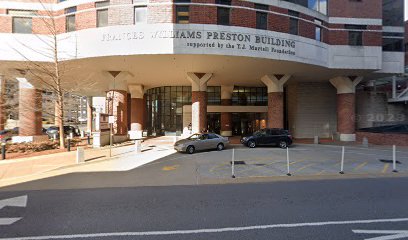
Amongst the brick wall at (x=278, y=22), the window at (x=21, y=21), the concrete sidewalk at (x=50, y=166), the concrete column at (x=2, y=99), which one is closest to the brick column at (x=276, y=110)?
the brick wall at (x=278, y=22)

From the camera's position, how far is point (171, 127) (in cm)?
2836

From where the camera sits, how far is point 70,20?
17469 mm

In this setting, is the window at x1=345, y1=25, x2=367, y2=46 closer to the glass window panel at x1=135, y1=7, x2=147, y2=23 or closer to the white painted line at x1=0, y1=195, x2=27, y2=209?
the glass window panel at x1=135, y1=7, x2=147, y2=23

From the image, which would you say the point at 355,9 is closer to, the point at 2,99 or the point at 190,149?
the point at 190,149

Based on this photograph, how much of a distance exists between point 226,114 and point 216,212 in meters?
22.9

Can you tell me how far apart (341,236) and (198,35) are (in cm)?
1449

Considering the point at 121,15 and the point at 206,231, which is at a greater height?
the point at 121,15

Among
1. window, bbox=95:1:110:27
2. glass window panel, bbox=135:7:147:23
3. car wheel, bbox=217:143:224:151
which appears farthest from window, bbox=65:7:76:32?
car wheel, bbox=217:143:224:151

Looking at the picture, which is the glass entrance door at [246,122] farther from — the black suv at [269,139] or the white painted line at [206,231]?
the white painted line at [206,231]

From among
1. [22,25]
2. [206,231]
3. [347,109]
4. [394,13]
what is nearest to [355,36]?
[394,13]

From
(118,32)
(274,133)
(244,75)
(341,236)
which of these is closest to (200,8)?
(118,32)

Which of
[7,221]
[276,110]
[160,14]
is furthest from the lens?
[276,110]

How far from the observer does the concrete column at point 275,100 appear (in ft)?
68.5

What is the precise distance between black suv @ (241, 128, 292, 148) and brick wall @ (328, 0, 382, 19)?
13.0m
